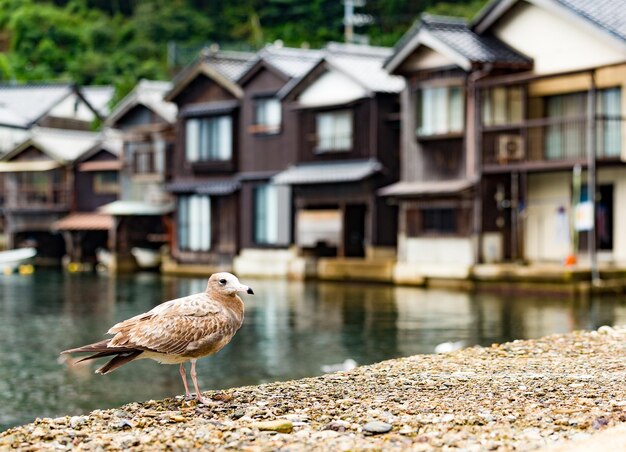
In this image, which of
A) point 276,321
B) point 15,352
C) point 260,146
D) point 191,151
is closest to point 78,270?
point 191,151

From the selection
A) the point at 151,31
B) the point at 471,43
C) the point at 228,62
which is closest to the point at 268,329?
the point at 471,43

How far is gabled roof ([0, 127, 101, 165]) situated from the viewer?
5081 cm

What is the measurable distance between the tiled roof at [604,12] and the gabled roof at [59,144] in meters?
27.9

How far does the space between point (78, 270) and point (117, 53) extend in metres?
23.2

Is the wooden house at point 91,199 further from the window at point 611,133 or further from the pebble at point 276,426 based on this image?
the pebble at point 276,426

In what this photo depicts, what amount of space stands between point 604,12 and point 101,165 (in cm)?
2781

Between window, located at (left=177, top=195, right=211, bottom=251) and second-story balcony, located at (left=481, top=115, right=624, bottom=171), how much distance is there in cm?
1481

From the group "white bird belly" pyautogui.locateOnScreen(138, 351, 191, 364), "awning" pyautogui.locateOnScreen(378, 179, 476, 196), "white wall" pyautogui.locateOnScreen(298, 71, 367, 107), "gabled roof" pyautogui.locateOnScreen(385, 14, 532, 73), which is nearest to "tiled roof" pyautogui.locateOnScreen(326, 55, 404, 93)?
"white wall" pyautogui.locateOnScreen(298, 71, 367, 107)

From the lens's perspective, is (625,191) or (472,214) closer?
(625,191)

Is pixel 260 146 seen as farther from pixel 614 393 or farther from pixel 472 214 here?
pixel 614 393

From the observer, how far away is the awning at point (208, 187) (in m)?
40.9

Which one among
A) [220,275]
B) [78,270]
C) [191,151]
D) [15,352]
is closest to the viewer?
[220,275]

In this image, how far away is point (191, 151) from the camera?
141 feet

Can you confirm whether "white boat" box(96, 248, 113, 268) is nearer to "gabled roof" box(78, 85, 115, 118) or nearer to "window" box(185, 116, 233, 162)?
"window" box(185, 116, 233, 162)
